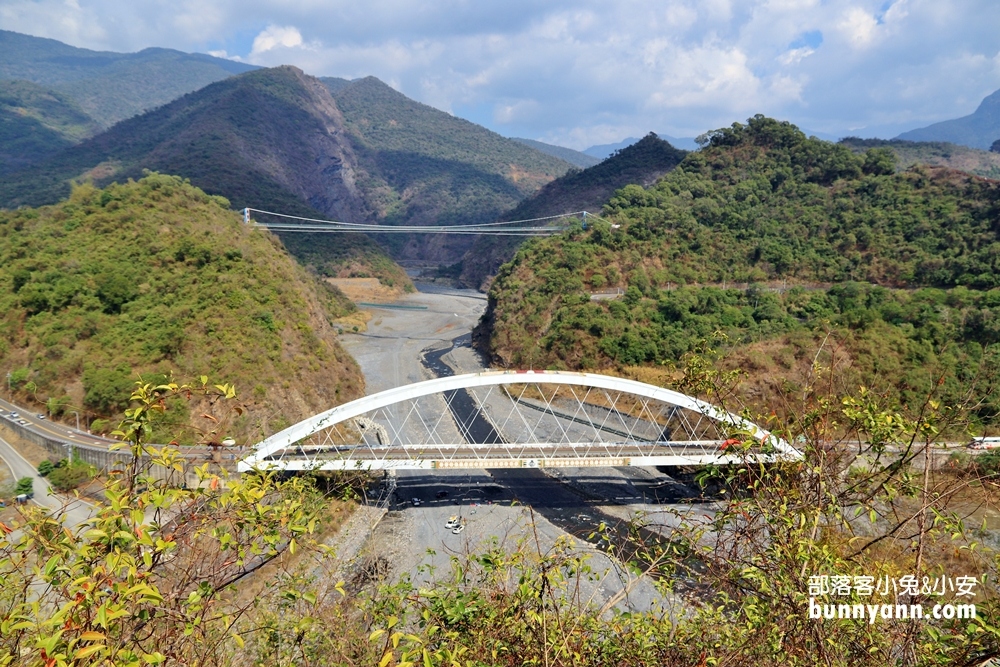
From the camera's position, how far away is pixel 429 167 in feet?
440

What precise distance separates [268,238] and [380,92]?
156222 mm

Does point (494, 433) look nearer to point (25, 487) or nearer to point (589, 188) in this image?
point (25, 487)

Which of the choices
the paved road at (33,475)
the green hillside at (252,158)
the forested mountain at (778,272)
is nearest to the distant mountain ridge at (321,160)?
the green hillside at (252,158)

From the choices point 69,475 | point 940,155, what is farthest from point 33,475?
point 940,155

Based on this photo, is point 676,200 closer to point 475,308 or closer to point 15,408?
point 475,308

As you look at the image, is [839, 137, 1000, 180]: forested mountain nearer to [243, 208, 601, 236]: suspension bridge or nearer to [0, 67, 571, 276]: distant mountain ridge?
[243, 208, 601, 236]: suspension bridge

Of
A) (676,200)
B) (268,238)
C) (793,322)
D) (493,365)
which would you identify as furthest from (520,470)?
(676,200)

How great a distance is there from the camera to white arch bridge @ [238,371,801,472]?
1864cm

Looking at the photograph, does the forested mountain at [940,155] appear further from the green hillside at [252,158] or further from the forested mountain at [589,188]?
the green hillside at [252,158]

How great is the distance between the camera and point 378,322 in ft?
189

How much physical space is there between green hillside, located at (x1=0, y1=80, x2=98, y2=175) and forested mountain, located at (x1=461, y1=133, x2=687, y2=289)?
80.4 meters

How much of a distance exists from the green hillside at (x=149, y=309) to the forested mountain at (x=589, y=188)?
45.2 m

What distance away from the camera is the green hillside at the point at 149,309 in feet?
77.7

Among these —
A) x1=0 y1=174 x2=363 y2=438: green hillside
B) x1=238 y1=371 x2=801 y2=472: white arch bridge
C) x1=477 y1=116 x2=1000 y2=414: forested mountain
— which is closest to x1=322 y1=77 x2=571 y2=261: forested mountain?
x1=477 y1=116 x2=1000 y2=414: forested mountain
